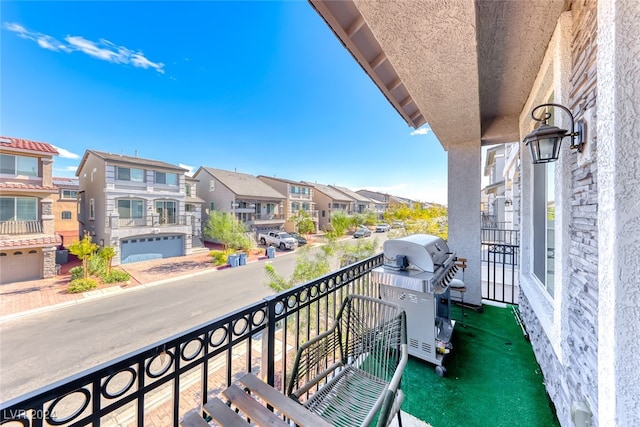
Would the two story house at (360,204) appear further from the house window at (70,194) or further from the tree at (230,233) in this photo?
the house window at (70,194)

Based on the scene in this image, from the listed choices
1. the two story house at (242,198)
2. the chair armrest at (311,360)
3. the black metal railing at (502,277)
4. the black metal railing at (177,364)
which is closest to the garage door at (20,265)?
the two story house at (242,198)

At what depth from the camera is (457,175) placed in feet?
14.1

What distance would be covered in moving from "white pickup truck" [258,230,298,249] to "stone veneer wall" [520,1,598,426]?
1790cm

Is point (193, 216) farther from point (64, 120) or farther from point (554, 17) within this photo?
point (554, 17)

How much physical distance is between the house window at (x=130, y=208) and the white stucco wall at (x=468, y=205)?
18.0 meters

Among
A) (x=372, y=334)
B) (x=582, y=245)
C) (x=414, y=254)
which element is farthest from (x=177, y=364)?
(x=582, y=245)

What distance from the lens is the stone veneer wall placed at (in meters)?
1.33

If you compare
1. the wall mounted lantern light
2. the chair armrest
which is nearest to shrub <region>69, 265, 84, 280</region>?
the chair armrest

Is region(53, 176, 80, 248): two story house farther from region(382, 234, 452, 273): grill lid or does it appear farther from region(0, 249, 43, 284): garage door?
region(382, 234, 452, 273): grill lid

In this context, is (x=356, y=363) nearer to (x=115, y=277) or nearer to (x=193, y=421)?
(x=193, y=421)

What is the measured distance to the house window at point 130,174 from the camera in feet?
46.9

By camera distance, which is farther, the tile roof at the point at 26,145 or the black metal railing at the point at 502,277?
the tile roof at the point at 26,145

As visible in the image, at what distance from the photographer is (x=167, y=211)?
53.3 feet

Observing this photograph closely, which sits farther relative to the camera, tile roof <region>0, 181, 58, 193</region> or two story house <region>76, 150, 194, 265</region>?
two story house <region>76, 150, 194, 265</region>
